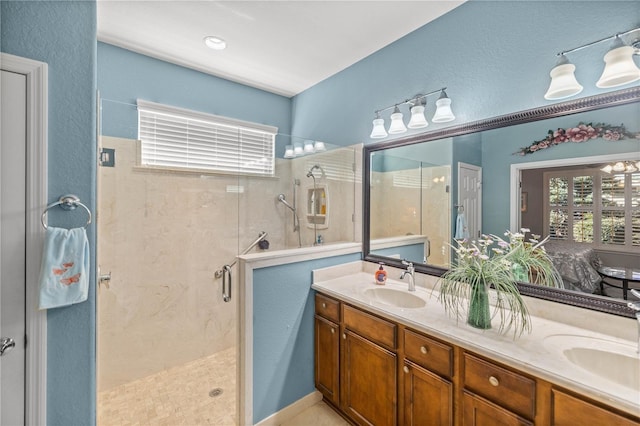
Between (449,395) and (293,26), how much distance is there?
2465mm

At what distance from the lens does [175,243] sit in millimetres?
2459

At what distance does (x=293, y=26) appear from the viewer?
2.03 meters

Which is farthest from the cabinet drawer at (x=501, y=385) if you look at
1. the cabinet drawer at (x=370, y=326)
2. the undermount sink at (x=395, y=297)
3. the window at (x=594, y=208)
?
the window at (x=594, y=208)

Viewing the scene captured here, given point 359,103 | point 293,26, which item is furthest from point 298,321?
point 293,26

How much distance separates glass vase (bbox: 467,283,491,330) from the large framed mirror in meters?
0.36

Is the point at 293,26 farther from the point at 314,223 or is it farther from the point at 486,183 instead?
the point at 486,183

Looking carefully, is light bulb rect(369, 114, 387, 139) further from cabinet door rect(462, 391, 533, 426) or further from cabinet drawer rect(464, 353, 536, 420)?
cabinet door rect(462, 391, 533, 426)

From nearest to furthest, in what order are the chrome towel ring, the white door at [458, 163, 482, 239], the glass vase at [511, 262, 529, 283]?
the chrome towel ring < the glass vase at [511, 262, 529, 283] < the white door at [458, 163, 482, 239]

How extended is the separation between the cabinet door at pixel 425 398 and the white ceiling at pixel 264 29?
2.22 meters

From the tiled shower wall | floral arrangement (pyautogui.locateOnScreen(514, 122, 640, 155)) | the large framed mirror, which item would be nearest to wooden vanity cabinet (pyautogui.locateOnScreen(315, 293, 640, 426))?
the large framed mirror

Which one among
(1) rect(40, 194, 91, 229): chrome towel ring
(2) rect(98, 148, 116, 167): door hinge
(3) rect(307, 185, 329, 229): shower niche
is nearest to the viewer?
(1) rect(40, 194, 91, 229): chrome towel ring

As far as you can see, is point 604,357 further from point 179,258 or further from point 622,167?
point 179,258

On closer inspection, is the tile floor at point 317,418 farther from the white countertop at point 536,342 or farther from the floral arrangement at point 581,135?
the floral arrangement at point 581,135

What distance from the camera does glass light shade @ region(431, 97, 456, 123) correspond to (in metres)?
1.77
